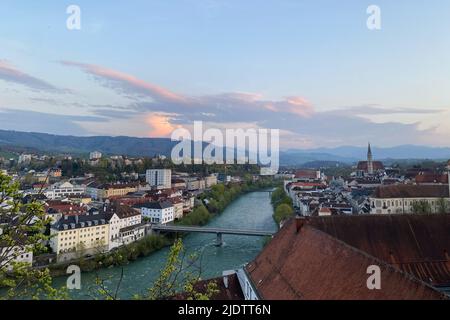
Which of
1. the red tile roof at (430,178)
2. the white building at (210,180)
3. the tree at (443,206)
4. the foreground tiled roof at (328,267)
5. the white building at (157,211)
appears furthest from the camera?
the white building at (210,180)

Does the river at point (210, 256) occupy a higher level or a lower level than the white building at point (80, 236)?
lower

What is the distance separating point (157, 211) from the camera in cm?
3416

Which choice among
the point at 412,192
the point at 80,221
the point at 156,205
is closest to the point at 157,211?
the point at 156,205

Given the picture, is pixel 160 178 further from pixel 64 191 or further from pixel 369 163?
→ pixel 369 163

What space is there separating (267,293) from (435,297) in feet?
12.9

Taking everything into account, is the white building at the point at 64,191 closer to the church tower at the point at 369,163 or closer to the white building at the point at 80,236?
the white building at the point at 80,236

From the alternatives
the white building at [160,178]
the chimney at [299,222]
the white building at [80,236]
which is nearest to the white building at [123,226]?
the white building at [80,236]

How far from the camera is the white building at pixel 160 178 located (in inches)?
2430

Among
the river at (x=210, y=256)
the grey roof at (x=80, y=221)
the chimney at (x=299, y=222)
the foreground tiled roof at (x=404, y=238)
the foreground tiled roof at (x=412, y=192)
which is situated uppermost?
the chimney at (x=299, y=222)

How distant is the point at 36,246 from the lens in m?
3.73

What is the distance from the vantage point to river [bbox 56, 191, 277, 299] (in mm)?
16487

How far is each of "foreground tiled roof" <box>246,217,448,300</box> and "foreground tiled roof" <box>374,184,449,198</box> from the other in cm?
2202

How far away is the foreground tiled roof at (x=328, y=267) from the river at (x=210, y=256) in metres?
1.94

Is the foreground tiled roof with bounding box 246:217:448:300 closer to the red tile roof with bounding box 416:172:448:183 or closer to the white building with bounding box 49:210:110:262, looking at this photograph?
the white building with bounding box 49:210:110:262
